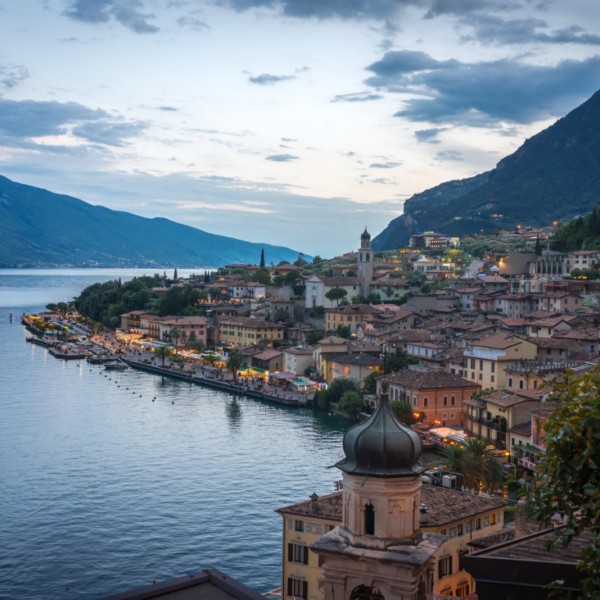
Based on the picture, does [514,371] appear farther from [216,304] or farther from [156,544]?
[216,304]

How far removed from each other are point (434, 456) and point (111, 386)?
34.1m

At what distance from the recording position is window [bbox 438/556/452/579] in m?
19.9

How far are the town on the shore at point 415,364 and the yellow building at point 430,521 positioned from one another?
44 millimetres

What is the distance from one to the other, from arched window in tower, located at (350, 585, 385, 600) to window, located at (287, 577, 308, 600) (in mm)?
12357

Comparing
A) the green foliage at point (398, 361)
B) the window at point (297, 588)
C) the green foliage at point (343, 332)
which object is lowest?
the window at point (297, 588)

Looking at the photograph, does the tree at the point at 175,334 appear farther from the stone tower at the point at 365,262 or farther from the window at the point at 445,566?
the window at the point at 445,566

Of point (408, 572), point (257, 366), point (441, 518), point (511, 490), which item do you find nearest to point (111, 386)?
point (257, 366)

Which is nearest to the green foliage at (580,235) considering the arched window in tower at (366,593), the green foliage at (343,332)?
the green foliage at (343,332)

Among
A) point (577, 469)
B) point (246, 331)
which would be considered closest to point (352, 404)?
point (246, 331)

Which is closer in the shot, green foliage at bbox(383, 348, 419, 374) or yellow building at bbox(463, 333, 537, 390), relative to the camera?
yellow building at bbox(463, 333, 537, 390)

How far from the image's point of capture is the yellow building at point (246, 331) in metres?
82.2

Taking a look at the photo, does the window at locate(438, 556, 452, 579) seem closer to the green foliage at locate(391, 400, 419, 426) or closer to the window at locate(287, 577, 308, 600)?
the window at locate(287, 577, 308, 600)

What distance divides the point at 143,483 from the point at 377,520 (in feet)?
93.6

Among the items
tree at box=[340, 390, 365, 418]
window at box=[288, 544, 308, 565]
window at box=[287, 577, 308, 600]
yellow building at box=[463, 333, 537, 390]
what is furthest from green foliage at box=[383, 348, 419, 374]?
window at box=[287, 577, 308, 600]
